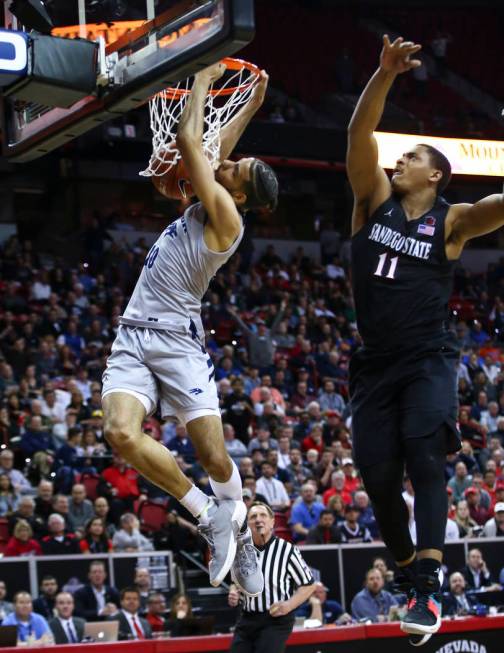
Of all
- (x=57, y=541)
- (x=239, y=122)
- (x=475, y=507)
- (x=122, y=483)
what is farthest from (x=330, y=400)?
(x=239, y=122)

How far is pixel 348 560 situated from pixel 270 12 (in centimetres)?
1874

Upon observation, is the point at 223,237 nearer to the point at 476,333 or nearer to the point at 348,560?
the point at 348,560

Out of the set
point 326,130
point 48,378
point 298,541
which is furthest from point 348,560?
point 326,130

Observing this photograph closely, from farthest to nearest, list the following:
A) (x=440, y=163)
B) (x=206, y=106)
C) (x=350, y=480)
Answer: (x=350, y=480) < (x=206, y=106) < (x=440, y=163)

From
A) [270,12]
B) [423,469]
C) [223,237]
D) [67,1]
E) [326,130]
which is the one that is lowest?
[423,469]

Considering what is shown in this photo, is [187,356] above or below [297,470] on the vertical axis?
above

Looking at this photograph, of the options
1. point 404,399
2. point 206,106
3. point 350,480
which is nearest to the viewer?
point 404,399

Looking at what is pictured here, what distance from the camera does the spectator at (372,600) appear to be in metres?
13.9

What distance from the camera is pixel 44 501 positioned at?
14.3 metres

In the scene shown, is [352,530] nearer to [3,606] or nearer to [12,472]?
[12,472]

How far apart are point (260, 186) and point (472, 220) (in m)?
1.22

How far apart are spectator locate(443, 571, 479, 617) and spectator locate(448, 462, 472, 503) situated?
329 centimetres

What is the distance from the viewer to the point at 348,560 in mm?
14820

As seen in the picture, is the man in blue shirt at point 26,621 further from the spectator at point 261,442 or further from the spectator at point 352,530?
the spectator at point 261,442
